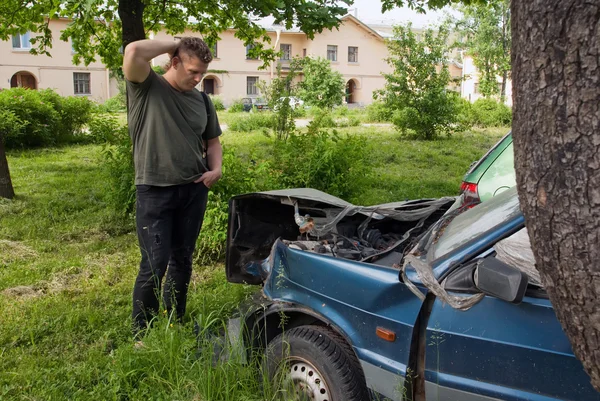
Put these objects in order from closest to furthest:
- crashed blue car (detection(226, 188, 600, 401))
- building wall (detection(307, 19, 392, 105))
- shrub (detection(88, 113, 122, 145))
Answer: crashed blue car (detection(226, 188, 600, 401)), shrub (detection(88, 113, 122, 145)), building wall (detection(307, 19, 392, 105))

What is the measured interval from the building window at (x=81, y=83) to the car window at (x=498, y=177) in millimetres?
43674

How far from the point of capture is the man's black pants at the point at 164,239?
377 cm

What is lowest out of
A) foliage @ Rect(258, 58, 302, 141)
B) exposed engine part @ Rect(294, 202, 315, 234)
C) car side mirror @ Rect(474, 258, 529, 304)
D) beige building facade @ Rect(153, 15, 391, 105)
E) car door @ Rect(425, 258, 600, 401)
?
car door @ Rect(425, 258, 600, 401)

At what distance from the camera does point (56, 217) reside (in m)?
7.92

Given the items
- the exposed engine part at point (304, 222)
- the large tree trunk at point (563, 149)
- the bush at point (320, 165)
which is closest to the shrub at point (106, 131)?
the bush at point (320, 165)

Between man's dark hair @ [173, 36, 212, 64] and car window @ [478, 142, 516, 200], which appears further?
car window @ [478, 142, 516, 200]

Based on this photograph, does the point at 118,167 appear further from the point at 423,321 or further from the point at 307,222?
the point at 423,321

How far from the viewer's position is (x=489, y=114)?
23953mm

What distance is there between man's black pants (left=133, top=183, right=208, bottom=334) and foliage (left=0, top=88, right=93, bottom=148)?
12.6m

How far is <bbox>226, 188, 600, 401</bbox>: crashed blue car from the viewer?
2.30 metres

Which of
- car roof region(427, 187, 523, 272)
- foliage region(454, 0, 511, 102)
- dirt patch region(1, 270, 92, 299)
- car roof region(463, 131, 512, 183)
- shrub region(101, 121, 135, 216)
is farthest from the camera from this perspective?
foliage region(454, 0, 511, 102)

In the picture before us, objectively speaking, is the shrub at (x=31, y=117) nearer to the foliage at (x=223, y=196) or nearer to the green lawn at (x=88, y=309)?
the green lawn at (x=88, y=309)

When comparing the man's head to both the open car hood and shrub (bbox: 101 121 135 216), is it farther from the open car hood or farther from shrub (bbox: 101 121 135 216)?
shrub (bbox: 101 121 135 216)

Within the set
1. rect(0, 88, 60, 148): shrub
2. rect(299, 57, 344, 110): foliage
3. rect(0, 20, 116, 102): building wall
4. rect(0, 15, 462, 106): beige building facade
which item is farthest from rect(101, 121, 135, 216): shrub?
rect(0, 20, 116, 102): building wall
